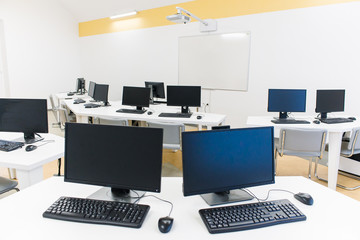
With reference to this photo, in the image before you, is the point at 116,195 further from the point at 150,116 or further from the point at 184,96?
the point at 184,96

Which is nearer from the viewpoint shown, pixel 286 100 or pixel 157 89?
pixel 286 100

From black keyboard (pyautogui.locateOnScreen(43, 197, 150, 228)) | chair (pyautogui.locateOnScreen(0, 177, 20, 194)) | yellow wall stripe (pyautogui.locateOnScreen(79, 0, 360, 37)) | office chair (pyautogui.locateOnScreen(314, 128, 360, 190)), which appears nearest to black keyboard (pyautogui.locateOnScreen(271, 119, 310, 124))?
office chair (pyautogui.locateOnScreen(314, 128, 360, 190))

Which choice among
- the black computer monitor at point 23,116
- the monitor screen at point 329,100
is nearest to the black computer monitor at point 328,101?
the monitor screen at point 329,100

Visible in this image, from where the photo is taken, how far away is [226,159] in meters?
1.39

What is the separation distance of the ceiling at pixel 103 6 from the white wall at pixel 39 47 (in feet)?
1.47

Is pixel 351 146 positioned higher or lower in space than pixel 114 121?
lower

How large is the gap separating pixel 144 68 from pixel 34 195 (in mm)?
5864

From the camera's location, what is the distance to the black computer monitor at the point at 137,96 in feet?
12.8

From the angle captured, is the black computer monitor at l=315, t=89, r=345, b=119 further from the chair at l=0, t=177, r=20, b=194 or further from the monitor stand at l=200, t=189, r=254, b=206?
the chair at l=0, t=177, r=20, b=194

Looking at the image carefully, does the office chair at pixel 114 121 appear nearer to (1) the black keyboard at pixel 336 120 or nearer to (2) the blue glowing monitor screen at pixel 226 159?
(2) the blue glowing monitor screen at pixel 226 159

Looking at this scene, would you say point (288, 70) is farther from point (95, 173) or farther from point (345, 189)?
point (95, 173)

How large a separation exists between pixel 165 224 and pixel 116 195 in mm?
438

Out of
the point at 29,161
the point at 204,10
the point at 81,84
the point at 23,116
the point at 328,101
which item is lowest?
the point at 29,161

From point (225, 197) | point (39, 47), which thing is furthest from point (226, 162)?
point (39, 47)
